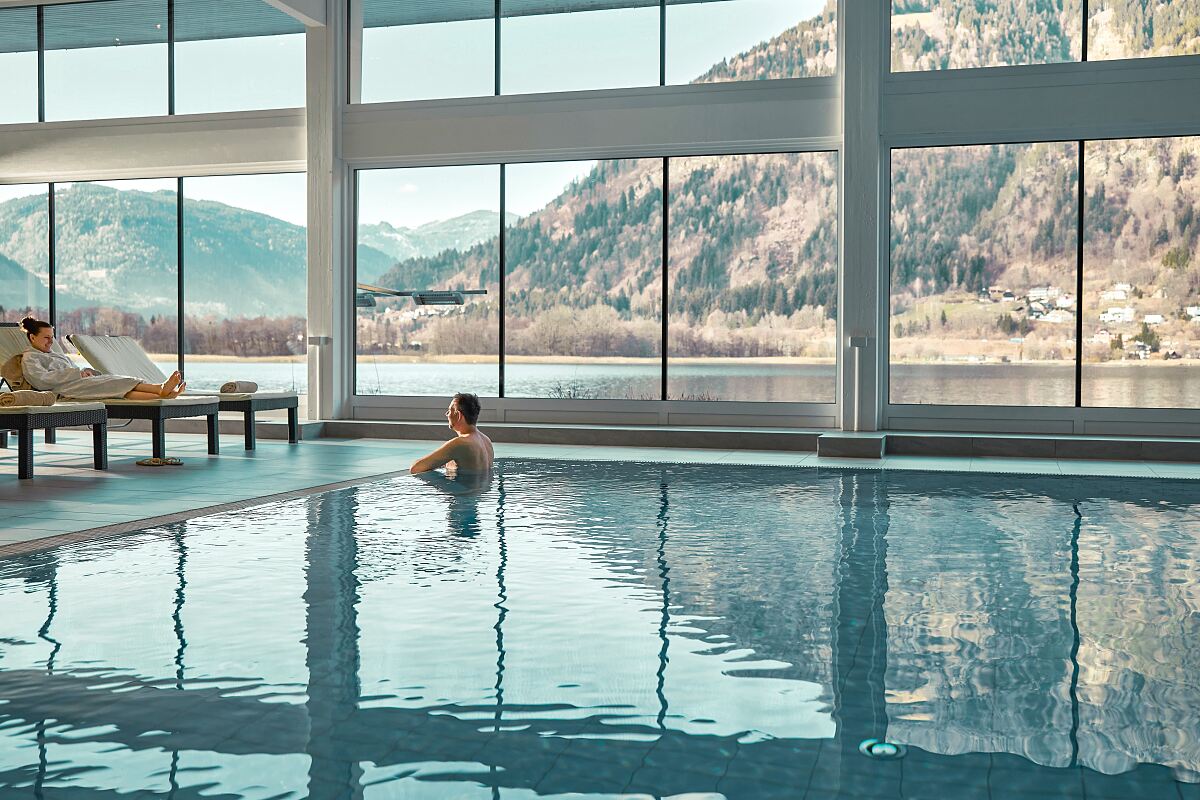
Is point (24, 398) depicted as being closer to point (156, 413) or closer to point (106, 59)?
point (156, 413)

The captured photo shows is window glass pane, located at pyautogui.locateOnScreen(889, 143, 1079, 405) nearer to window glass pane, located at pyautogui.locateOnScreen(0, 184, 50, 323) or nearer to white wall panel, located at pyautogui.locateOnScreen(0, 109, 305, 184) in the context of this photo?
white wall panel, located at pyautogui.locateOnScreen(0, 109, 305, 184)

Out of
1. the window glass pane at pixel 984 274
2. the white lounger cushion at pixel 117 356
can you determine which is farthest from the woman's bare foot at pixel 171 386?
the window glass pane at pixel 984 274

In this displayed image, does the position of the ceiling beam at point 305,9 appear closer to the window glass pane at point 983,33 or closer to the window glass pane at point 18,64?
the window glass pane at point 18,64

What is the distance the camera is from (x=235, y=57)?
1272 centimetres

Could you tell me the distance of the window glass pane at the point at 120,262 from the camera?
13.1 m

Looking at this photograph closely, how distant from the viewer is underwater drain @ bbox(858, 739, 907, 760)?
245cm

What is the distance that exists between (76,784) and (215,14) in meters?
12.3

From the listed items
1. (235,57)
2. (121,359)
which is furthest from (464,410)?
(235,57)

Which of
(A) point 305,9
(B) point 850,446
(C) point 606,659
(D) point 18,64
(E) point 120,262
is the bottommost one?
(C) point 606,659

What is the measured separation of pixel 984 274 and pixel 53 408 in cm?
845

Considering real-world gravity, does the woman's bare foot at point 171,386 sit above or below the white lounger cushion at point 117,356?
below

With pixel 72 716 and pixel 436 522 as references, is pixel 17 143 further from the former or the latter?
pixel 72 716

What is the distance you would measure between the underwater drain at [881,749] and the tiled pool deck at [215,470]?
411cm

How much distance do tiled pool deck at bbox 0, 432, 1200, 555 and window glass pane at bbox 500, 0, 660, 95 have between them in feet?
13.4
